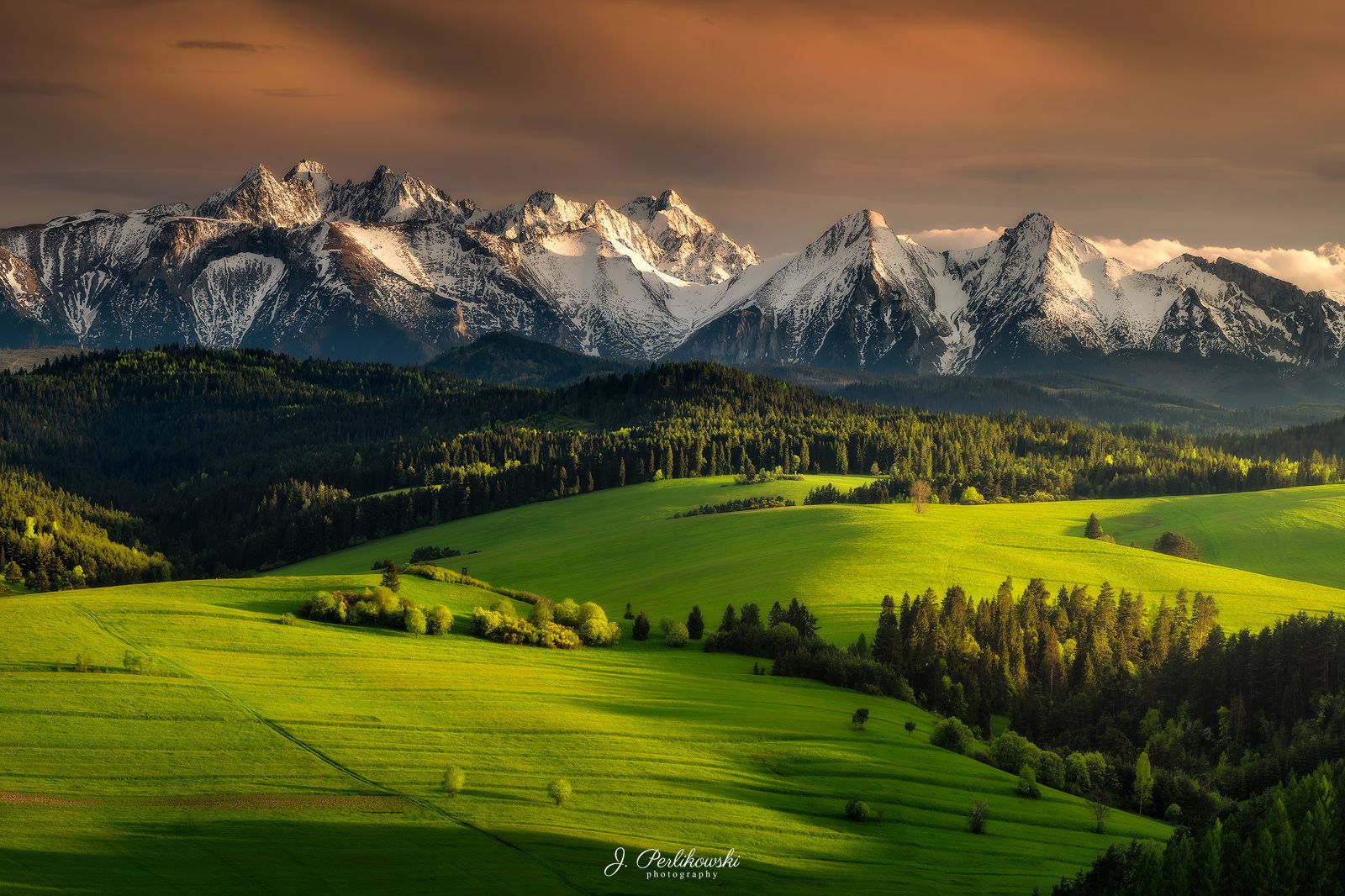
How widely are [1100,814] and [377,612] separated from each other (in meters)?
66.1

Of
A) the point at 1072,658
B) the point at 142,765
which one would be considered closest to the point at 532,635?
the point at 142,765

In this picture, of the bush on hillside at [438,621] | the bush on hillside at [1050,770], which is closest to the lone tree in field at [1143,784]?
the bush on hillside at [1050,770]

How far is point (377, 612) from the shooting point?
389ft

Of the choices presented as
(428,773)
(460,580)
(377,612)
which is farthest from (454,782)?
(460,580)

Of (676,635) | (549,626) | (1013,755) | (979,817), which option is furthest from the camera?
(676,635)

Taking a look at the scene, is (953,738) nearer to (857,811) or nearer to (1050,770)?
(1050,770)

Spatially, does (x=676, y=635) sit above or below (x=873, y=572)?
below

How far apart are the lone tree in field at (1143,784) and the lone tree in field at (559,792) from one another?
51.9 metres

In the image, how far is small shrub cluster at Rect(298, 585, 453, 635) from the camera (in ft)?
385

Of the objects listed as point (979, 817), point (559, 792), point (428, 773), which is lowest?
point (979, 817)

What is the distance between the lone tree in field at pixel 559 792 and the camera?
79188mm

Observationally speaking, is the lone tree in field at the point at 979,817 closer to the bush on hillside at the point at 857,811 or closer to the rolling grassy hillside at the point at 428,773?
the rolling grassy hillside at the point at 428,773

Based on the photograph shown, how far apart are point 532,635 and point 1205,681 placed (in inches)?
2823

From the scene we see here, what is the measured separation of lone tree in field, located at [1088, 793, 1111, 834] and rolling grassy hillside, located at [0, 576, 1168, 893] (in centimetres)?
117
